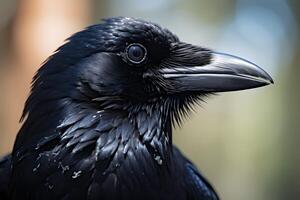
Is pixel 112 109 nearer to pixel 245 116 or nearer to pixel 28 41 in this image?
pixel 28 41

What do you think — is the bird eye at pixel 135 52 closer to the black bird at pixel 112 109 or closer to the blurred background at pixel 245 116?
the black bird at pixel 112 109

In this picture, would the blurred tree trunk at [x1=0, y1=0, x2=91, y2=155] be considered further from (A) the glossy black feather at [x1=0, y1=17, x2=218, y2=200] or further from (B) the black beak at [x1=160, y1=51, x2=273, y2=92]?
(B) the black beak at [x1=160, y1=51, x2=273, y2=92]

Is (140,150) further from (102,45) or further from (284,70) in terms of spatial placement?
(284,70)

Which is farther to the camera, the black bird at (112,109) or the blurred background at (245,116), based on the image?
the blurred background at (245,116)

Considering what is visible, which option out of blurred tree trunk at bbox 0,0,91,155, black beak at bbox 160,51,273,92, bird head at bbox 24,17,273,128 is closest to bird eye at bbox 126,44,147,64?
bird head at bbox 24,17,273,128

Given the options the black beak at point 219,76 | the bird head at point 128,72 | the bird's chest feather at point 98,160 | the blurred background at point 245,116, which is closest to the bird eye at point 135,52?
the bird head at point 128,72

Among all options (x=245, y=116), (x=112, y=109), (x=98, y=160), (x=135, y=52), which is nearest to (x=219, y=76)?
(x=135, y=52)
